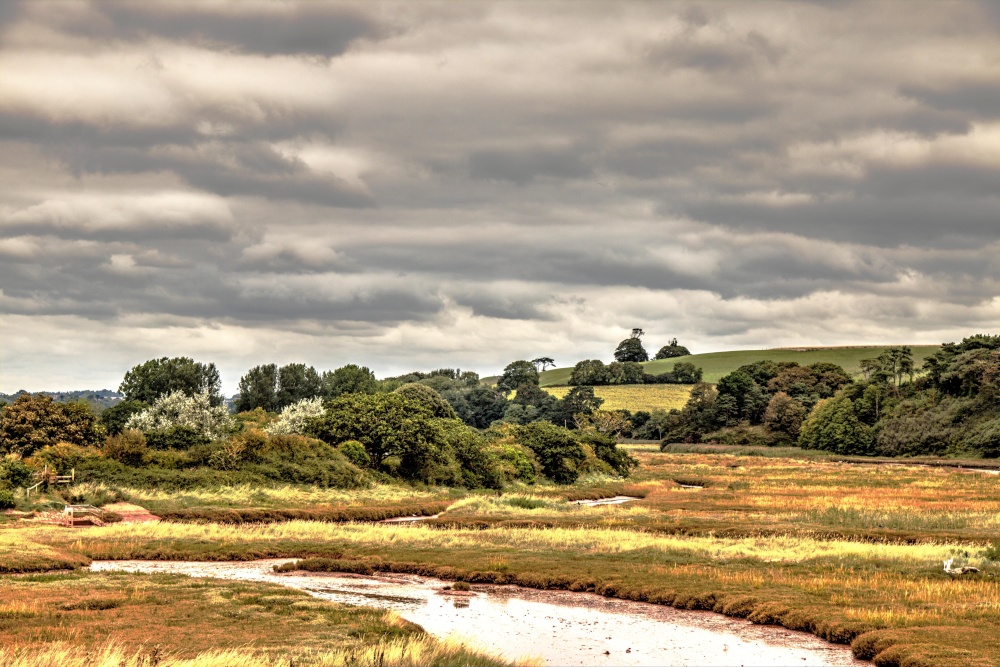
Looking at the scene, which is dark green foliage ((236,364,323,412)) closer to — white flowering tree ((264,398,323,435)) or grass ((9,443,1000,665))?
white flowering tree ((264,398,323,435))

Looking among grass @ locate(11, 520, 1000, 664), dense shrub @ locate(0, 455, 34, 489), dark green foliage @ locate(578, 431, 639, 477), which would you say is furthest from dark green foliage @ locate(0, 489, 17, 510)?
dark green foliage @ locate(578, 431, 639, 477)

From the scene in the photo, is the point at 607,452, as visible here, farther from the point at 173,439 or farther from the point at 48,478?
the point at 48,478

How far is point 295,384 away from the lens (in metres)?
178

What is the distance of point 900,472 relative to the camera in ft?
358

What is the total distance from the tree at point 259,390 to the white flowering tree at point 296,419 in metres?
78.7

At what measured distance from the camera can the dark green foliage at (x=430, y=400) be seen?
11656 centimetres

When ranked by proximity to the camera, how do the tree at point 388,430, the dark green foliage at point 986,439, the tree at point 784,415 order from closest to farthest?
the tree at point 388,430 < the dark green foliage at point 986,439 < the tree at point 784,415

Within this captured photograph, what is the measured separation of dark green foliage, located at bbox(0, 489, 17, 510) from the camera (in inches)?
2035

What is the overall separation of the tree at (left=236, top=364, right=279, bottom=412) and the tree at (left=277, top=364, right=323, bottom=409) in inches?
44.0

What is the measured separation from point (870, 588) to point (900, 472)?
274 feet

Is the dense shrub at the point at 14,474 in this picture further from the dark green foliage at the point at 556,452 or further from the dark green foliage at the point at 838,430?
the dark green foliage at the point at 838,430

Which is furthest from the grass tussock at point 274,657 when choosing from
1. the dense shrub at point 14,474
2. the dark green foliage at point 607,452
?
the dark green foliage at point 607,452

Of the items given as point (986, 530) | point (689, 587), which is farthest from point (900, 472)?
point (689, 587)

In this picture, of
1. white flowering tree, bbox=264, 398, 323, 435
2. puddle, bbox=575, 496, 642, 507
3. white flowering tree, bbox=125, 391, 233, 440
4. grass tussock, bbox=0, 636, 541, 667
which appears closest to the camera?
grass tussock, bbox=0, 636, 541, 667
